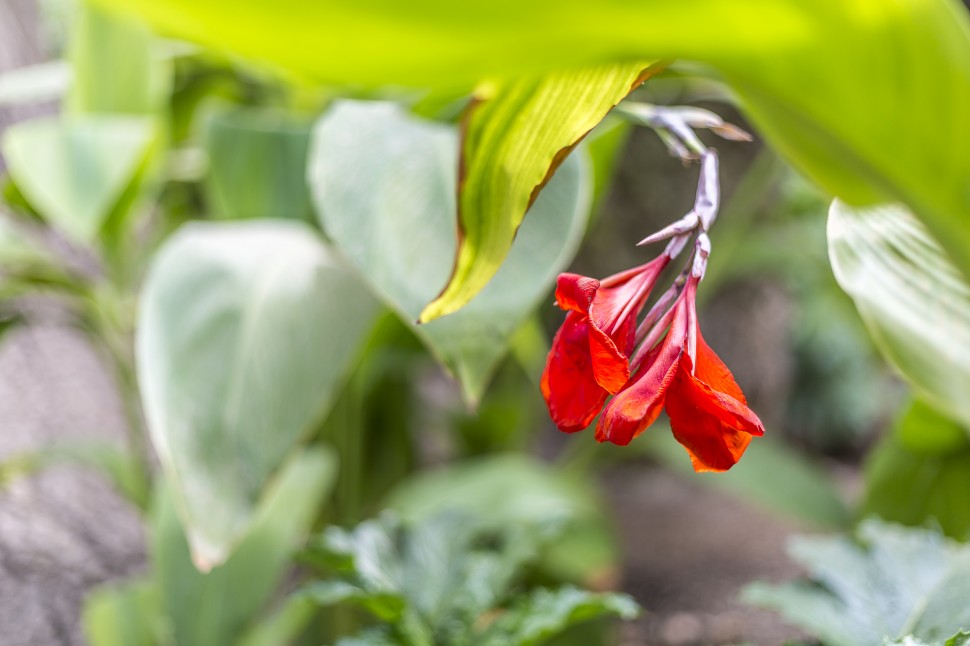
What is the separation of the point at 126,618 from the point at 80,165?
43cm

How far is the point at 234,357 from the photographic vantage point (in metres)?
0.61

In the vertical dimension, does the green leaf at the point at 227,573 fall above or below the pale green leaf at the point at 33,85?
below

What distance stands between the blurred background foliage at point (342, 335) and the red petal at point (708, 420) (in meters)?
0.08

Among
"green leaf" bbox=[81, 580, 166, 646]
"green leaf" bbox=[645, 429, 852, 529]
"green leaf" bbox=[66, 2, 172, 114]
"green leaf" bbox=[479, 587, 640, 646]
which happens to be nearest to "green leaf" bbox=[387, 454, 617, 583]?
"green leaf" bbox=[645, 429, 852, 529]

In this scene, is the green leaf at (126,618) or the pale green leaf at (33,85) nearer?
the green leaf at (126,618)

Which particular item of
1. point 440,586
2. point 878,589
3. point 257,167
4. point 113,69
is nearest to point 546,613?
point 440,586

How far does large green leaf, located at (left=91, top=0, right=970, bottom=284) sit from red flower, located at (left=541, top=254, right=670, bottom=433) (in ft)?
0.29

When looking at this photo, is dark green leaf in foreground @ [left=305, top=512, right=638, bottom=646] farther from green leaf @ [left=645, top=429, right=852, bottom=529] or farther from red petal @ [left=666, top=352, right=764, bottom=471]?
green leaf @ [left=645, top=429, right=852, bottom=529]

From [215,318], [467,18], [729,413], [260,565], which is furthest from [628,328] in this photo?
[260,565]

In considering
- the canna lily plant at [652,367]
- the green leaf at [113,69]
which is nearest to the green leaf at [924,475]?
the canna lily plant at [652,367]

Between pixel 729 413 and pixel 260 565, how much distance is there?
0.57 meters

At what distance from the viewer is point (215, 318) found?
2.10 ft

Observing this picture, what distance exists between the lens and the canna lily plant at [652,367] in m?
0.29

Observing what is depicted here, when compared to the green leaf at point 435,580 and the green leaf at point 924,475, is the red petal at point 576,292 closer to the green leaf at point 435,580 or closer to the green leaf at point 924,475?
the green leaf at point 435,580
